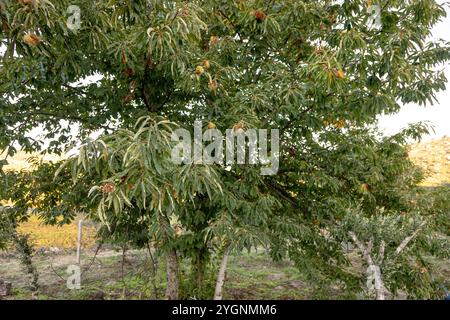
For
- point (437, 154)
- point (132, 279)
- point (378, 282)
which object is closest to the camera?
point (378, 282)

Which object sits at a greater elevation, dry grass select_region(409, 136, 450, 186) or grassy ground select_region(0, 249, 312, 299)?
dry grass select_region(409, 136, 450, 186)

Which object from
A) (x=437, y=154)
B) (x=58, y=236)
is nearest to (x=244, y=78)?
(x=58, y=236)

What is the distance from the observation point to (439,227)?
184 inches

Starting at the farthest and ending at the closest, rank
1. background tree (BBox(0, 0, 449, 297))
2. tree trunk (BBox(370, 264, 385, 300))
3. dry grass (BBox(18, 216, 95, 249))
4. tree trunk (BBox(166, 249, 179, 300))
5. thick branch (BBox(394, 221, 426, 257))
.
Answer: dry grass (BBox(18, 216, 95, 249)), tree trunk (BBox(166, 249, 179, 300)), thick branch (BBox(394, 221, 426, 257)), tree trunk (BBox(370, 264, 385, 300)), background tree (BBox(0, 0, 449, 297))

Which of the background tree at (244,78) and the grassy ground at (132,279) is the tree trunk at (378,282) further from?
the grassy ground at (132,279)

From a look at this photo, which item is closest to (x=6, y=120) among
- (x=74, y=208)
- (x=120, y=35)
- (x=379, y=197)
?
(x=74, y=208)

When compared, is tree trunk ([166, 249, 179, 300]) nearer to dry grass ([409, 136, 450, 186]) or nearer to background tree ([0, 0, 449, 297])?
background tree ([0, 0, 449, 297])

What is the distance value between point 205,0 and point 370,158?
271 centimetres
